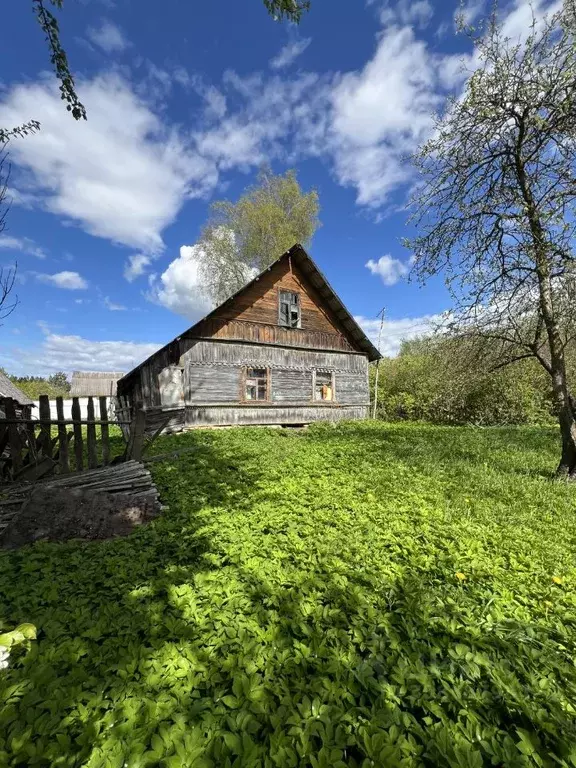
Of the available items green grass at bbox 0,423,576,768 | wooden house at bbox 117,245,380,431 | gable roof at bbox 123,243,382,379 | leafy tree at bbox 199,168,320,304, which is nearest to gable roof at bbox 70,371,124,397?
leafy tree at bbox 199,168,320,304

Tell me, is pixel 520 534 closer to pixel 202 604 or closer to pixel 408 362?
pixel 202 604

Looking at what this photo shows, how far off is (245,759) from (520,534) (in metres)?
4.90

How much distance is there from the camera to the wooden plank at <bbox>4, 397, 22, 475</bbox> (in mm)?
6434

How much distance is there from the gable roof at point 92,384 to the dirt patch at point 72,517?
46.7m

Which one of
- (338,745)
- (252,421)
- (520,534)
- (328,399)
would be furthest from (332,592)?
(328,399)

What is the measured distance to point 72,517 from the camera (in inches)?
221

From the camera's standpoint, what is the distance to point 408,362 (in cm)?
2659

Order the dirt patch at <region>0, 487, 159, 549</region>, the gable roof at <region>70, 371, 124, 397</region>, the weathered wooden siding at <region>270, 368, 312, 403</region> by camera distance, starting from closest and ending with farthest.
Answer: the dirt patch at <region>0, 487, 159, 549</region> → the weathered wooden siding at <region>270, 368, 312, 403</region> → the gable roof at <region>70, 371, 124, 397</region>

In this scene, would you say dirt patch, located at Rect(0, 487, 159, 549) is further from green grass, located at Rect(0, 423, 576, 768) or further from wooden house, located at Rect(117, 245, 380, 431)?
wooden house, located at Rect(117, 245, 380, 431)

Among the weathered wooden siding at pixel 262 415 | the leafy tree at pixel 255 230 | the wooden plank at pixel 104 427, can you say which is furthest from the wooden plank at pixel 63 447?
the leafy tree at pixel 255 230

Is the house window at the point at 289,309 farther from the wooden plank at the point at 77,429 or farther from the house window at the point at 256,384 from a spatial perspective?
the wooden plank at the point at 77,429

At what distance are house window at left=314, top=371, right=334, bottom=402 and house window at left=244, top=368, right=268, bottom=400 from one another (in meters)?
3.07

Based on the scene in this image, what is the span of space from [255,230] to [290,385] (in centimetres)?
1768

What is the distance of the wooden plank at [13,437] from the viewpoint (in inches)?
253
